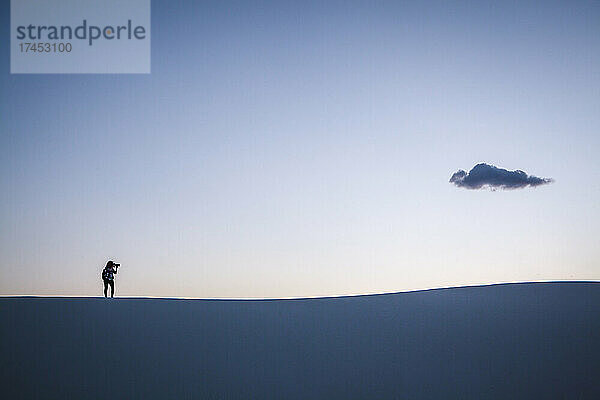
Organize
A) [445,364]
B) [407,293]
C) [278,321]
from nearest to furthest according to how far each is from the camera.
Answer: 1. [445,364]
2. [278,321]
3. [407,293]

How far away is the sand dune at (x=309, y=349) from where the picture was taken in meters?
7.71

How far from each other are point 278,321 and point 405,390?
355 centimetres

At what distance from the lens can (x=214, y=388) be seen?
782 centimetres

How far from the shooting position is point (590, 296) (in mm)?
11328

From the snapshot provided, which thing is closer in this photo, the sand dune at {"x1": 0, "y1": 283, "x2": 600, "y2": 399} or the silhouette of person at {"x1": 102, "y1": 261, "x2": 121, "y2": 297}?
the sand dune at {"x1": 0, "y1": 283, "x2": 600, "y2": 399}

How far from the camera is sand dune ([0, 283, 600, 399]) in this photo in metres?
7.71

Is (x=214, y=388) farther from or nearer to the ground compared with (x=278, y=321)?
nearer to the ground

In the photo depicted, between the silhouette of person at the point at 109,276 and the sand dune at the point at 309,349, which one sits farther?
the silhouette of person at the point at 109,276

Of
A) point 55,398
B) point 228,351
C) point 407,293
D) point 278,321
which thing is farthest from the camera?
point 407,293

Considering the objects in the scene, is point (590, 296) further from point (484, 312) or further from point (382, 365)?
point (382, 365)

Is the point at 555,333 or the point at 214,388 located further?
the point at 555,333

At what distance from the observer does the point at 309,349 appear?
29.8 feet

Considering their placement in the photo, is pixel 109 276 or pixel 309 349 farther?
pixel 109 276

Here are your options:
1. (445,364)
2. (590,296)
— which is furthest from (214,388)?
(590,296)
